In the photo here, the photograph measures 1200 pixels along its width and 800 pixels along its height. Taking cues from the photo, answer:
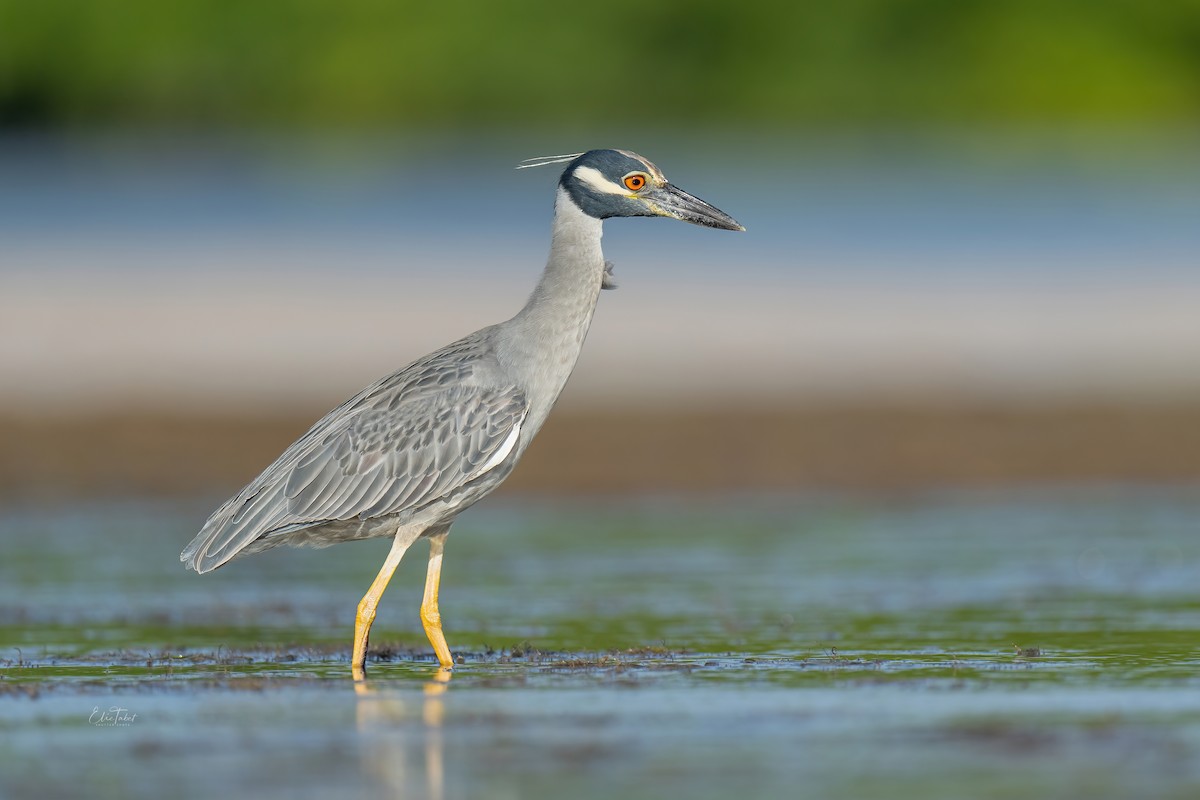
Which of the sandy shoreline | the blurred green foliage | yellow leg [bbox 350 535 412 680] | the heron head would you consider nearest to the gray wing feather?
yellow leg [bbox 350 535 412 680]

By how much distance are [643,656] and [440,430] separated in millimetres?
1293

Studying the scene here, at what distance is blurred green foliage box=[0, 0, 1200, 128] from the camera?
35.7 meters

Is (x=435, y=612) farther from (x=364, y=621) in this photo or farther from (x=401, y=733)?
(x=401, y=733)

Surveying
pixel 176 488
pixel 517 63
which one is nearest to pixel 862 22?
pixel 517 63

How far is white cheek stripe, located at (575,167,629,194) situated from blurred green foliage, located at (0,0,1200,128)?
26.2m

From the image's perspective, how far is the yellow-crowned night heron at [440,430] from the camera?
9086 mm

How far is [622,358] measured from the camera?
20.2m

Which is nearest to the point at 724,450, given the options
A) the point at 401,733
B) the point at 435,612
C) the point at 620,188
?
the point at 620,188

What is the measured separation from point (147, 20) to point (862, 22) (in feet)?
38.5

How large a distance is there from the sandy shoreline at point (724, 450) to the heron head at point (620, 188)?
5.86m

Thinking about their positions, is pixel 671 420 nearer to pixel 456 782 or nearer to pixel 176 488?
pixel 176 488

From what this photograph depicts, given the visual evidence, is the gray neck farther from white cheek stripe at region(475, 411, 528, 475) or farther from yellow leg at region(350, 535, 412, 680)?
yellow leg at region(350, 535, 412, 680)

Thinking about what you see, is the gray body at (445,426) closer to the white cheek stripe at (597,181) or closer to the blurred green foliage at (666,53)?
the white cheek stripe at (597,181)

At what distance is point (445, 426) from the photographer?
9.16 m
